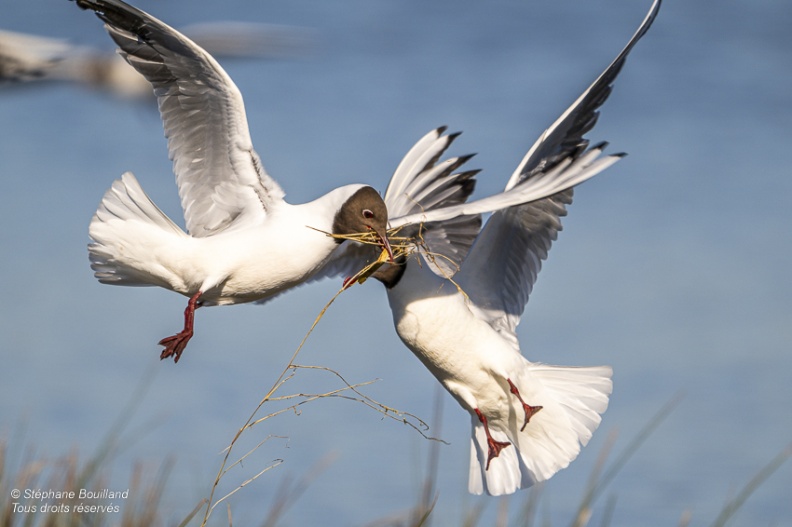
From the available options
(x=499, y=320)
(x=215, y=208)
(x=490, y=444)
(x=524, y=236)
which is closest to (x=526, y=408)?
(x=490, y=444)

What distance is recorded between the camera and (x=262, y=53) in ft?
17.0

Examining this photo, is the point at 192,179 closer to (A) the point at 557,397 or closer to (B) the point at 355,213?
(B) the point at 355,213

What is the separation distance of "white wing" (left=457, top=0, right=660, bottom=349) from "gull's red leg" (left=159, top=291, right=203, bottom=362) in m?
1.78

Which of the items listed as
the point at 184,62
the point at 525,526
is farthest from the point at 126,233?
the point at 525,526

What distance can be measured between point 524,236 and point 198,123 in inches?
78.3

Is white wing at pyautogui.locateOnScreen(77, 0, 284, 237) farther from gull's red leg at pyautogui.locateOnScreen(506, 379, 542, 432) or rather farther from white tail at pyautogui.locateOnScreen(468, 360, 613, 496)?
white tail at pyautogui.locateOnScreen(468, 360, 613, 496)

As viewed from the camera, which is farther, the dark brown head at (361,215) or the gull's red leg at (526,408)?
the gull's red leg at (526,408)

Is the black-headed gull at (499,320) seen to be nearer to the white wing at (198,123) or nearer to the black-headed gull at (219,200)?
the black-headed gull at (219,200)

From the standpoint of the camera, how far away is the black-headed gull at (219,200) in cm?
436

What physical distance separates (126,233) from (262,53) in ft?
4.26

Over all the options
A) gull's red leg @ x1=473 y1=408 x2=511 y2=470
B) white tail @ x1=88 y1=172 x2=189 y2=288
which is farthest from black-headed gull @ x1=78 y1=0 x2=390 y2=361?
gull's red leg @ x1=473 y1=408 x2=511 y2=470

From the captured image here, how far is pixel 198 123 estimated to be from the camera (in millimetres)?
4633

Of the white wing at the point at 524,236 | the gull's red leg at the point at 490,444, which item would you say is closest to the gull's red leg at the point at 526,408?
the gull's red leg at the point at 490,444

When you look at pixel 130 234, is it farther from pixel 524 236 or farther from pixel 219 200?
pixel 524 236
